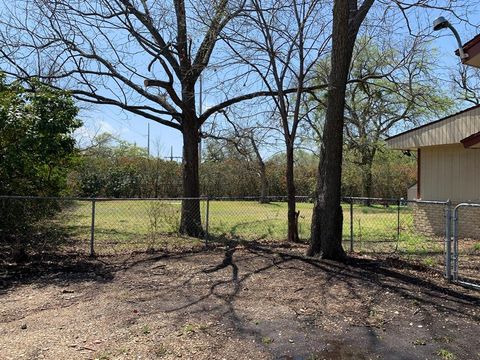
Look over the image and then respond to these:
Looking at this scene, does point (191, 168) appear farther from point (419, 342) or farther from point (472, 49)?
point (419, 342)

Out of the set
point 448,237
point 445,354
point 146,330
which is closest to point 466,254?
point 448,237

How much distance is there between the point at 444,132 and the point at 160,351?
37.8ft

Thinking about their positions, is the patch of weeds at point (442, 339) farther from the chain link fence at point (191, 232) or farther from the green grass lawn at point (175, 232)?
the green grass lawn at point (175, 232)

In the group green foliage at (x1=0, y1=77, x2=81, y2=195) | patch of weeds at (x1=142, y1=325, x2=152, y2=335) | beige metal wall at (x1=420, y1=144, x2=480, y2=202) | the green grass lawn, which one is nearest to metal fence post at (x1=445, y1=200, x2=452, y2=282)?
the green grass lawn

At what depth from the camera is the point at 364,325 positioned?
16.5 ft

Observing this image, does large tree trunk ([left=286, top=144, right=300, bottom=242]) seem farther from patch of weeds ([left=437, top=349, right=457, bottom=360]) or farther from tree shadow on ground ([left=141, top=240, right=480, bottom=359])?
patch of weeds ([left=437, top=349, right=457, bottom=360])

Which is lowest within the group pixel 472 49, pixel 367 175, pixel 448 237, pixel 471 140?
pixel 448 237

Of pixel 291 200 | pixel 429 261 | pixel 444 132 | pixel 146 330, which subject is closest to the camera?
pixel 146 330

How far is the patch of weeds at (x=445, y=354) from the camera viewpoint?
414 cm

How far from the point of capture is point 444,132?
13.2 meters

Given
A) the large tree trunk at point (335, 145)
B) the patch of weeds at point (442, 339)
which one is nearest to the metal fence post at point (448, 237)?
the large tree trunk at point (335, 145)

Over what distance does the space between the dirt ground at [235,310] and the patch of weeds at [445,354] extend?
0.02m

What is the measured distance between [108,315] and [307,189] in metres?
26.9

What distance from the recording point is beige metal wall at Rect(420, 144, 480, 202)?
12.9 metres
